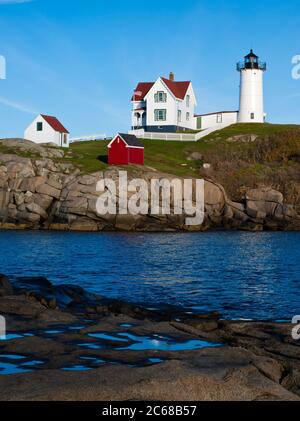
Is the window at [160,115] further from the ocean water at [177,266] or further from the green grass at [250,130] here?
the ocean water at [177,266]

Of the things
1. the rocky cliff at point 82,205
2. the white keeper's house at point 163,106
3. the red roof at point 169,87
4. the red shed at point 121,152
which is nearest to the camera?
the rocky cliff at point 82,205

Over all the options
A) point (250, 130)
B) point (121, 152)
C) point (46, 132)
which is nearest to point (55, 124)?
point (46, 132)

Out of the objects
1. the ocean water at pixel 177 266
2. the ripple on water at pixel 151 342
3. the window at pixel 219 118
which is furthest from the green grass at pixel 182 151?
the ripple on water at pixel 151 342

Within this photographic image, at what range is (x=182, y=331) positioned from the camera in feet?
49.6

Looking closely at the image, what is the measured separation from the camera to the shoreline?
8.92 meters

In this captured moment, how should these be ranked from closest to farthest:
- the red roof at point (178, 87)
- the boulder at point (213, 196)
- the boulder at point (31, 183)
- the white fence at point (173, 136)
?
the boulder at point (31, 183) → the boulder at point (213, 196) → the white fence at point (173, 136) → the red roof at point (178, 87)

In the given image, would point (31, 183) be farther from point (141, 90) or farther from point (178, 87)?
point (178, 87)

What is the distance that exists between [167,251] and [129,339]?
2976 cm

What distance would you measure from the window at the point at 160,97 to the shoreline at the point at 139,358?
78916 mm

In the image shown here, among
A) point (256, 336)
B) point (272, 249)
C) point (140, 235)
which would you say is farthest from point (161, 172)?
point (256, 336)

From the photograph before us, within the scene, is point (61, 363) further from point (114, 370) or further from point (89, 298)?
point (89, 298)

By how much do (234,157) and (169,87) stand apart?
2011cm

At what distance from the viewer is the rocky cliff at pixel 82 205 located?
197 ft

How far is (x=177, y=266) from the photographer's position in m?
35.6
